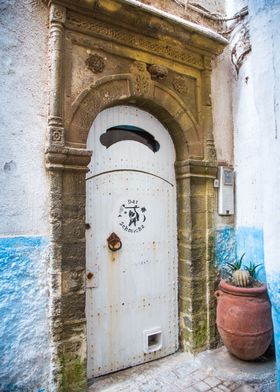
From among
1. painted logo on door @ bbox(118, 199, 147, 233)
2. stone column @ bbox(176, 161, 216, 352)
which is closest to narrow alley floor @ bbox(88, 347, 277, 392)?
stone column @ bbox(176, 161, 216, 352)

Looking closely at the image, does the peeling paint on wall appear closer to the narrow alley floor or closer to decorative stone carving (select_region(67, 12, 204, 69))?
the narrow alley floor

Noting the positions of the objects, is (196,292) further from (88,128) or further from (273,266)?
(88,128)

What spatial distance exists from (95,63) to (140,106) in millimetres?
645

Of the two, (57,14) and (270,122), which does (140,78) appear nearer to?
(57,14)

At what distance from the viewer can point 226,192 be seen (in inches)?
135

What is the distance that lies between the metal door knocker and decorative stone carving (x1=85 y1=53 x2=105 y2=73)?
1.57 meters

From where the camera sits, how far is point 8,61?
7.72 ft

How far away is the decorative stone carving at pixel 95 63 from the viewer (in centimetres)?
268

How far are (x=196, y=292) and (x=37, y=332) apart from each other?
166cm

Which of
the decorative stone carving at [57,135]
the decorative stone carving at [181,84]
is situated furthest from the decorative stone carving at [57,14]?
the decorative stone carving at [181,84]

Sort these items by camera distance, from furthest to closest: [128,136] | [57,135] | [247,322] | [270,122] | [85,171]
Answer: [128,136]
[247,322]
[85,171]
[57,135]
[270,122]


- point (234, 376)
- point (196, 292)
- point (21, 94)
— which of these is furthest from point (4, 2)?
point (234, 376)

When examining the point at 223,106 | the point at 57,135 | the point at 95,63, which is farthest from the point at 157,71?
the point at 57,135

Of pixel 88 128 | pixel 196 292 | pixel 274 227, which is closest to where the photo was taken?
pixel 274 227
